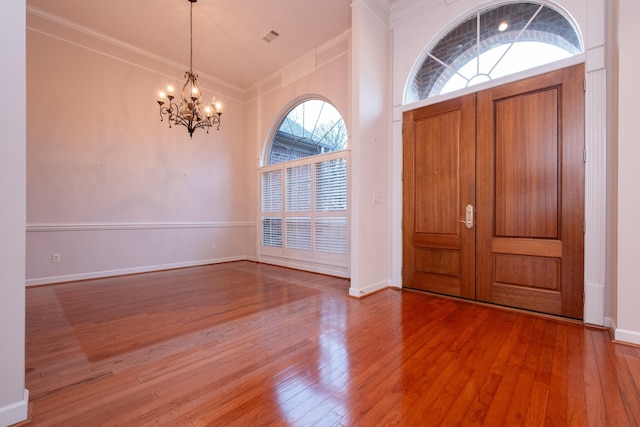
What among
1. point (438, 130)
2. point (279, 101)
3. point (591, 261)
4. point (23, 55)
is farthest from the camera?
point (279, 101)

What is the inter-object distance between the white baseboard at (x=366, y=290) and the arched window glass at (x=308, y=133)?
229 cm

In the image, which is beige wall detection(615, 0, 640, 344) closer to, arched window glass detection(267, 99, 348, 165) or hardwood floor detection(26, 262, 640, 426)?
hardwood floor detection(26, 262, 640, 426)

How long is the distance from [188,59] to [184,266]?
392 cm

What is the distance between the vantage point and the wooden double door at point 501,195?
2617mm

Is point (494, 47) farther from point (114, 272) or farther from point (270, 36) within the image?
point (114, 272)

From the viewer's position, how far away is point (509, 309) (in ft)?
9.59

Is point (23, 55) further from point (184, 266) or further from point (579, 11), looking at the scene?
point (184, 266)

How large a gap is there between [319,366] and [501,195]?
2587mm

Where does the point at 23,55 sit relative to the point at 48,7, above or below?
below

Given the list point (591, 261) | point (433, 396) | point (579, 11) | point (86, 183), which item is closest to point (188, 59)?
point (86, 183)

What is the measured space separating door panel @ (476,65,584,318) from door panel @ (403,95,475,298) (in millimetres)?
135

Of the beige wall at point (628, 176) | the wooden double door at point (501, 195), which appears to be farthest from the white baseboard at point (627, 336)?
the wooden double door at point (501, 195)

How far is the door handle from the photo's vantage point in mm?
3180

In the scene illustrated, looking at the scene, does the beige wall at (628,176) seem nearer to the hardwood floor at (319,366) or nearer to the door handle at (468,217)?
the hardwood floor at (319,366)
